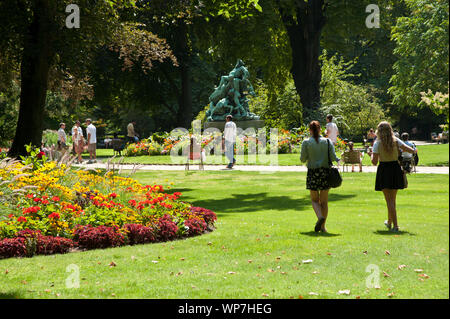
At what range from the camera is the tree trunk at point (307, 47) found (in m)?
30.0

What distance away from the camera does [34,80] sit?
48.1ft

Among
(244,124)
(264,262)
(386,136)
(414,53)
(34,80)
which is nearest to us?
(264,262)

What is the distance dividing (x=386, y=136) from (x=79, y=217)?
458cm

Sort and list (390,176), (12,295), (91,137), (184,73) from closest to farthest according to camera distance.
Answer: (12,295), (390,176), (91,137), (184,73)

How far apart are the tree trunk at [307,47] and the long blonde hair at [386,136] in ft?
70.2

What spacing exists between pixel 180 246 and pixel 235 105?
23472mm

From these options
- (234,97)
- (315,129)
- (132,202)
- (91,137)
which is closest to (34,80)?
(132,202)

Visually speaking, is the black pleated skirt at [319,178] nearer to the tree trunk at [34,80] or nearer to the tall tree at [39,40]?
the tall tree at [39,40]

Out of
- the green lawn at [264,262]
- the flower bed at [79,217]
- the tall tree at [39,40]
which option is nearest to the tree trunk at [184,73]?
the tall tree at [39,40]

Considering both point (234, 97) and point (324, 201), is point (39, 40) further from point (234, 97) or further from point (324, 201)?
point (234, 97)

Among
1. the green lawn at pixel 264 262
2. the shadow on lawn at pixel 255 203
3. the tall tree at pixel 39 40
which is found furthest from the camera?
the tall tree at pixel 39 40

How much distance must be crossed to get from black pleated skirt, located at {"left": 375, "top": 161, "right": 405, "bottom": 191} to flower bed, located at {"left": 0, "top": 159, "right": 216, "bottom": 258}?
276 cm

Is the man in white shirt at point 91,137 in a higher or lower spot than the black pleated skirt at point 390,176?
higher
